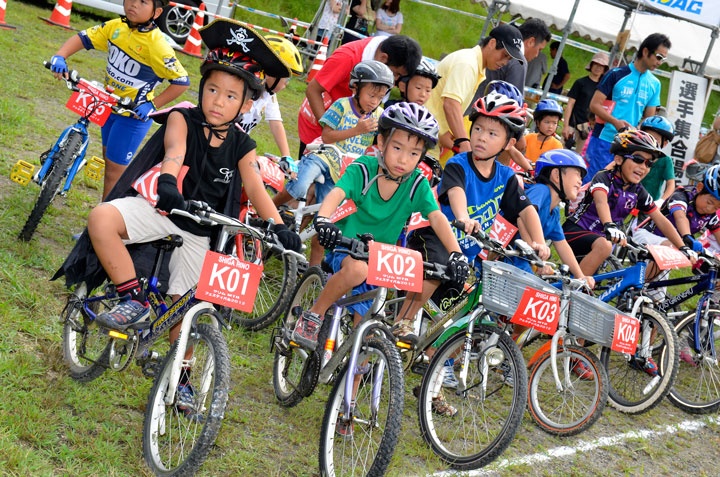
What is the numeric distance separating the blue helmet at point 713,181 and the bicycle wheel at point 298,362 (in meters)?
4.75

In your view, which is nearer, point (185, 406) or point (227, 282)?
point (227, 282)

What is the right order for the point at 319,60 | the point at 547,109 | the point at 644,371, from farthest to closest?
the point at 319,60 < the point at 547,109 < the point at 644,371

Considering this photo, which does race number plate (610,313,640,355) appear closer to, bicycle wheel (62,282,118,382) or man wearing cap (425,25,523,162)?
man wearing cap (425,25,523,162)

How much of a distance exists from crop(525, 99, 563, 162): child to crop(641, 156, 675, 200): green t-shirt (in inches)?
50.1

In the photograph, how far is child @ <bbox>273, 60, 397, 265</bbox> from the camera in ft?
19.2

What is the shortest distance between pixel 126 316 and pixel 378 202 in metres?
1.66

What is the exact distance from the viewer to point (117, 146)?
19.5 ft

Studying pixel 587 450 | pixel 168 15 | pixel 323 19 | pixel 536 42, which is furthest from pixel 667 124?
pixel 168 15

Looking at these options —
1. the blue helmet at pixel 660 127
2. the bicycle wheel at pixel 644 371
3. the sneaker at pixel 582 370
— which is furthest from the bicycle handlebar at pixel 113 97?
the blue helmet at pixel 660 127

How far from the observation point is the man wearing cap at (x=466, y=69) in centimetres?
637

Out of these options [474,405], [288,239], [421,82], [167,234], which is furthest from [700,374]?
[167,234]

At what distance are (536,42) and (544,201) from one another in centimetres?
214

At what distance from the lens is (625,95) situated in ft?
29.2

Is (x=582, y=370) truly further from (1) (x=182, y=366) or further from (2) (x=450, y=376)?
(1) (x=182, y=366)
